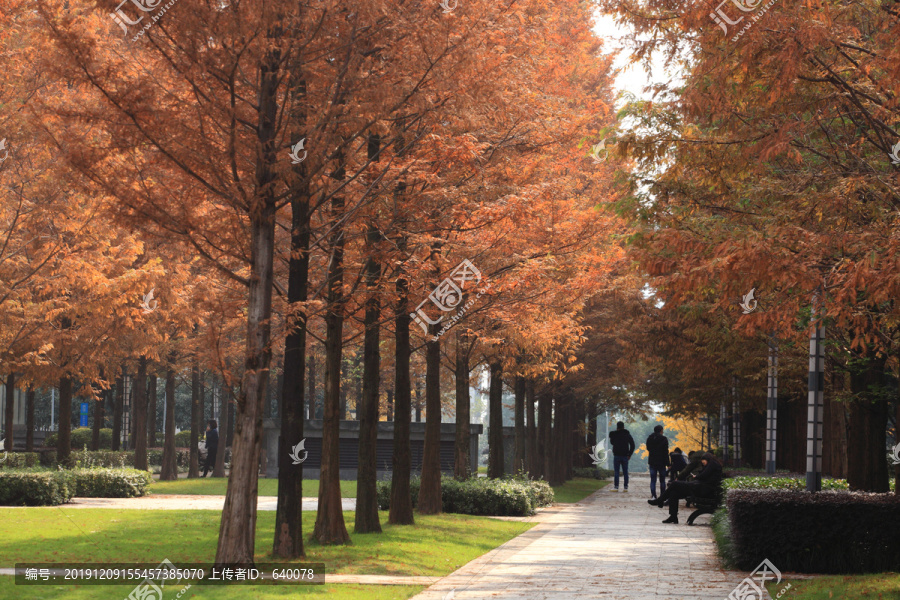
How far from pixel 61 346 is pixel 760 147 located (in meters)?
18.9

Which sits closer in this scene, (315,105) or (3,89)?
(315,105)

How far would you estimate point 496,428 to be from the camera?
88.3 feet

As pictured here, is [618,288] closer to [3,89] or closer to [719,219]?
[719,219]

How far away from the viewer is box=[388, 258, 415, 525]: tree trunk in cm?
1675

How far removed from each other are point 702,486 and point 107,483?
46.8ft

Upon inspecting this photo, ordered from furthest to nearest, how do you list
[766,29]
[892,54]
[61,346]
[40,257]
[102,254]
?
[61,346] → [102,254] → [40,257] → [766,29] → [892,54]

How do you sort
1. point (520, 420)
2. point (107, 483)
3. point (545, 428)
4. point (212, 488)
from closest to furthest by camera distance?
point (107, 483)
point (212, 488)
point (520, 420)
point (545, 428)

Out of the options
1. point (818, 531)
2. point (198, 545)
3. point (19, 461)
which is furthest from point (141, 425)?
point (818, 531)

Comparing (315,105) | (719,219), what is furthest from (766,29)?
(315,105)

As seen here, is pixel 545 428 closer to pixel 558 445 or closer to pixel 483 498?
pixel 558 445

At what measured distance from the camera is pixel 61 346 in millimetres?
23234

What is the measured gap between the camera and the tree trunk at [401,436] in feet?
55.0

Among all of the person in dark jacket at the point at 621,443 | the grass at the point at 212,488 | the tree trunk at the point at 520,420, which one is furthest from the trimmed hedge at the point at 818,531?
the tree trunk at the point at 520,420

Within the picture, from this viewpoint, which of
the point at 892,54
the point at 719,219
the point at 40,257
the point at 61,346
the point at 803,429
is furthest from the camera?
the point at 803,429
